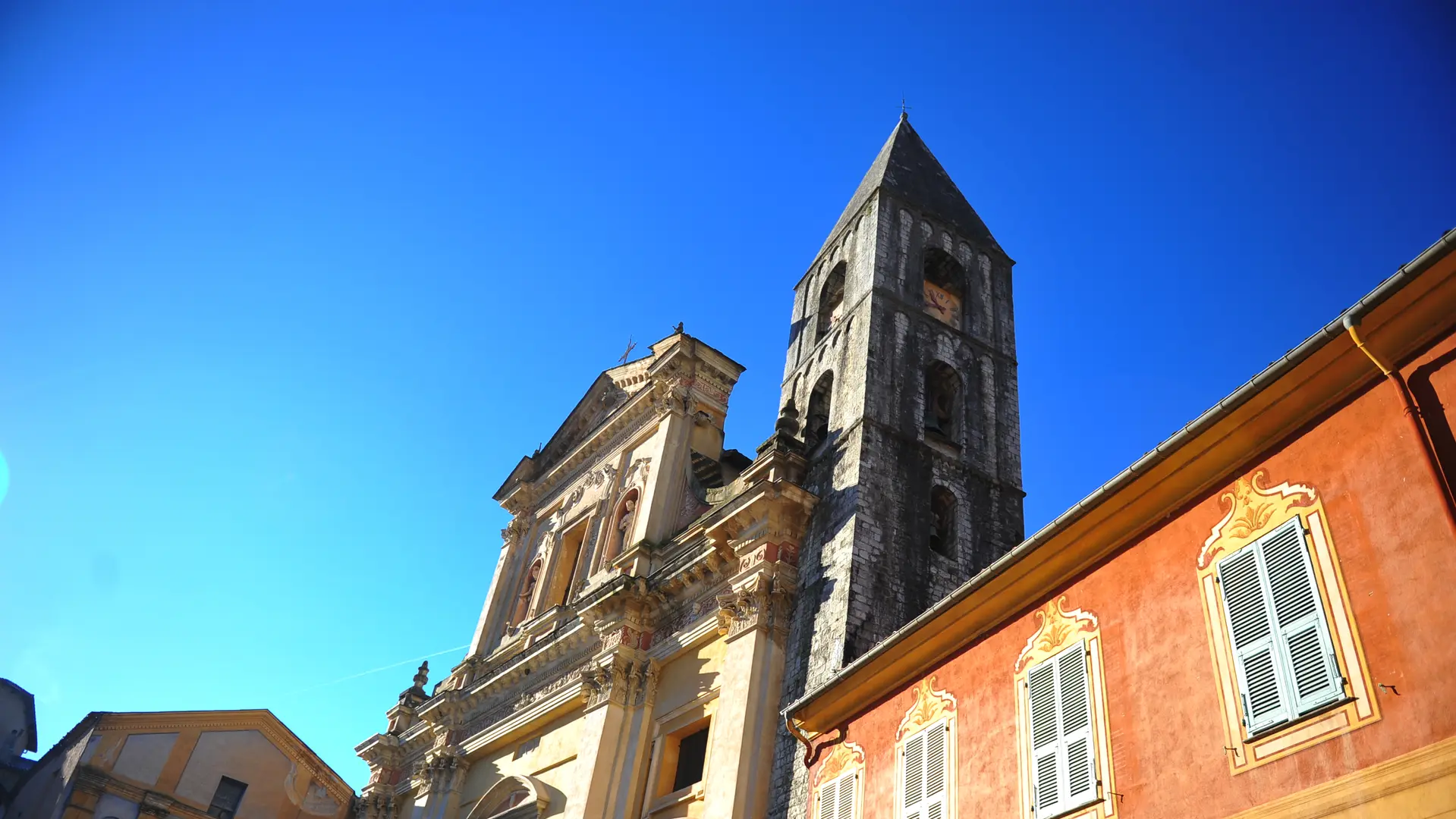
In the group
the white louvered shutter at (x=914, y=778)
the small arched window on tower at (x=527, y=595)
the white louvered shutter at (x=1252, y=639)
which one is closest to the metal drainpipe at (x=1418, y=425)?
the white louvered shutter at (x=1252, y=639)

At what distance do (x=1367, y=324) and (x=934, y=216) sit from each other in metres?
16.4

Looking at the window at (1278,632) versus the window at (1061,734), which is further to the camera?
the window at (1061,734)

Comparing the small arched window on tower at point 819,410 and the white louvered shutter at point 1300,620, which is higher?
the small arched window on tower at point 819,410

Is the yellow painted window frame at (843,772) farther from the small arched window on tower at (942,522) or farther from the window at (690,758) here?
the small arched window on tower at (942,522)

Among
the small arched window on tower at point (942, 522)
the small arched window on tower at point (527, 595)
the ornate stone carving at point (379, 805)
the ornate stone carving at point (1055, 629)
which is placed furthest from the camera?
the small arched window on tower at point (527, 595)

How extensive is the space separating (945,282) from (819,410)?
4.45 metres

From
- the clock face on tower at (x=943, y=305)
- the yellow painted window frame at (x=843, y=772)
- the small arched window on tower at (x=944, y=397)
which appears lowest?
the yellow painted window frame at (x=843, y=772)

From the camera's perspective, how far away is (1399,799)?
5859mm

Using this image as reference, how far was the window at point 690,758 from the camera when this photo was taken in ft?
52.4

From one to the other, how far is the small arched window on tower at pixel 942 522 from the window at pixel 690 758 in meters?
4.68

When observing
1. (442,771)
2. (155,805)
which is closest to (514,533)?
(442,771)

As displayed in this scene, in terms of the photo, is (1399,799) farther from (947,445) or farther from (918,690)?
(947,445)

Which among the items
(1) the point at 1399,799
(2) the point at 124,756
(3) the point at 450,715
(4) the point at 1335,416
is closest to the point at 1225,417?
(4) the point at 1335,416

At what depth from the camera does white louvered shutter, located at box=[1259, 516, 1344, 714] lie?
6461 mm
